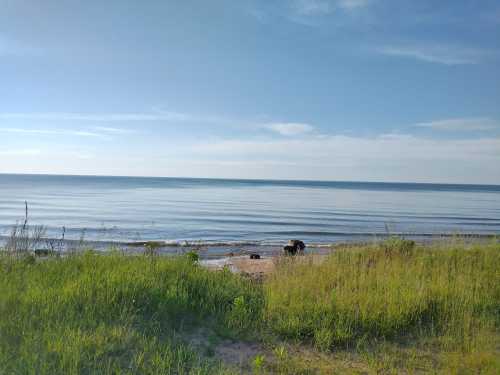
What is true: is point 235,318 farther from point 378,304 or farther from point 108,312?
point 378,304

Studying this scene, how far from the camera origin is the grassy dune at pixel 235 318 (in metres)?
4.69

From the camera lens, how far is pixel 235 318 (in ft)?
20.0

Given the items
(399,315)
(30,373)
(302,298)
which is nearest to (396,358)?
(399,315)

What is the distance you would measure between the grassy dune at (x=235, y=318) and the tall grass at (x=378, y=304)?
24 millimetres

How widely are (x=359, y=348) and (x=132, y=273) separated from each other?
156 inches

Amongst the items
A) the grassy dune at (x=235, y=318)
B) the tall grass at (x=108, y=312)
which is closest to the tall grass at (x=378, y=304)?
the grassy dune at (x=235, y=318)

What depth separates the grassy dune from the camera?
4694 mm

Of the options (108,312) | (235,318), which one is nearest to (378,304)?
(235,318)

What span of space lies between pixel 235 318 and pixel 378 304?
2352 millimetres

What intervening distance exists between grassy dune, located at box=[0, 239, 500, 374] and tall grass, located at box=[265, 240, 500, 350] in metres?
0.02

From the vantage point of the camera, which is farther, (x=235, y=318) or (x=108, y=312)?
(x=235, y=318)

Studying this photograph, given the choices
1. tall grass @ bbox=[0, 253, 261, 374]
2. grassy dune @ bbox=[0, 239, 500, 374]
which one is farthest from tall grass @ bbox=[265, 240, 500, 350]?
tall grass @ bbox=[0, 253, 261, 374]

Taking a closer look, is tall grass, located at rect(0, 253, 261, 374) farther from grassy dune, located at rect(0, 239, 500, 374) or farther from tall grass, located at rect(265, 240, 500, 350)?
tall grass, located at rect(265, 240, 500, 350)

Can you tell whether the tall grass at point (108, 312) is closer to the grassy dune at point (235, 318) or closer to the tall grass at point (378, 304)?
the grassy dune at point (235, 318)
